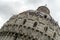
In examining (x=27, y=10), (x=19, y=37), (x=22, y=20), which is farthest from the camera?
(x=27, y=10)

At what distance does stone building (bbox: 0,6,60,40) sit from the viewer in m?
28.8

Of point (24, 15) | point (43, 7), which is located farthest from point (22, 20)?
point (43, 7)

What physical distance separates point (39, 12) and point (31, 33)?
4897 mm

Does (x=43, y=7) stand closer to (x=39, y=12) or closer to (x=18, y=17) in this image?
(x=39, y=12)

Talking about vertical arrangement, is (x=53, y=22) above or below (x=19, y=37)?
above

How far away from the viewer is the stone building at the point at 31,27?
94.3 ft

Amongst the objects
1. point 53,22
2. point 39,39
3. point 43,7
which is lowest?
point 39,39

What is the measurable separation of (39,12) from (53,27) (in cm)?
346

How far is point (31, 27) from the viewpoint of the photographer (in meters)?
29.1

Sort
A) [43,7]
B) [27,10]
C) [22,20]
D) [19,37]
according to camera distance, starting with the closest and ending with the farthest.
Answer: [19,37], [22,20], [27,10], [43,7]

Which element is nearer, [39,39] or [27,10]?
[39,39]

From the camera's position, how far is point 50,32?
2983 centimetres

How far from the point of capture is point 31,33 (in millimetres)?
28641

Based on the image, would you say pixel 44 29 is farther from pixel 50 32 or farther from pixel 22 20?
pixel 22 20
